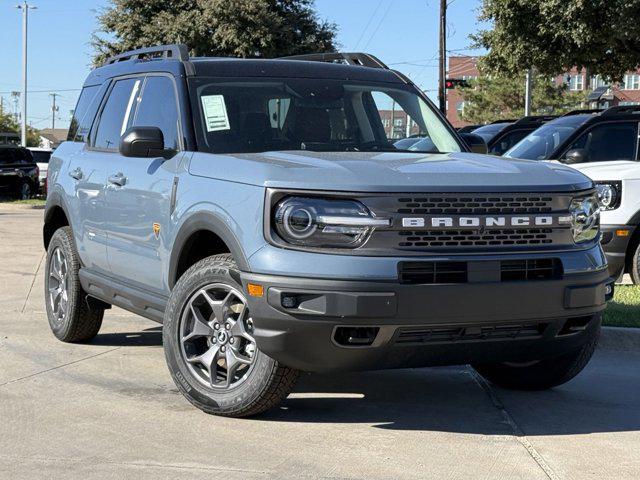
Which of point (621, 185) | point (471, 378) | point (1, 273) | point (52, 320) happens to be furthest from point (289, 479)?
point (1, 273)

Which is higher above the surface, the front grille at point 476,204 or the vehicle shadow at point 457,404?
the front grille at point 476,204

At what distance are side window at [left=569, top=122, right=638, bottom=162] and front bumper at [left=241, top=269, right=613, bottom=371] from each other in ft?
22.0

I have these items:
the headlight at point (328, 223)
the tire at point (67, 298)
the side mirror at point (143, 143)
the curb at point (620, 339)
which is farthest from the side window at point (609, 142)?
the headlight at point (328, 223)

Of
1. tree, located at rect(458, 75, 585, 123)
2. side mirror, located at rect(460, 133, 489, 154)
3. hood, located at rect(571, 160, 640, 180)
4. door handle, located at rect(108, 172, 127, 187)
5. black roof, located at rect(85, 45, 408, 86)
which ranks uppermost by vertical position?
tree, located at rect(458, 75, 585, 123)

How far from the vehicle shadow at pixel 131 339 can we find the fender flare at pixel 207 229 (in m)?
2.08

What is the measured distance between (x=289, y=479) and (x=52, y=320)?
3810 millimetres

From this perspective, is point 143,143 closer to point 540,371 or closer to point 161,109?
point 161,109

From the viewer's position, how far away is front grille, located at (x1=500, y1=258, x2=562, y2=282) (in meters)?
4.86

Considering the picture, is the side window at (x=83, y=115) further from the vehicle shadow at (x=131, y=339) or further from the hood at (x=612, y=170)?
the hood at (x=612, y=170)

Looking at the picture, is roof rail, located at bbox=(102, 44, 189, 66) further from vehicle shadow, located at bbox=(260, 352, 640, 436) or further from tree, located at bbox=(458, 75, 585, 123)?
tree, located at bbox=(458, 75, 585, 123)

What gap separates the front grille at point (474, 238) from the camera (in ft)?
15.6

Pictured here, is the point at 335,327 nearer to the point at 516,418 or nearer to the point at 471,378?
the point at 516,418

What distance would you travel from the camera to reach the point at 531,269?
4.93 meters

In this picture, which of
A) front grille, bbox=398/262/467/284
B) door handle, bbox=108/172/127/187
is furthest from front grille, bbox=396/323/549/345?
door handle, bbox=108/172/127/187
